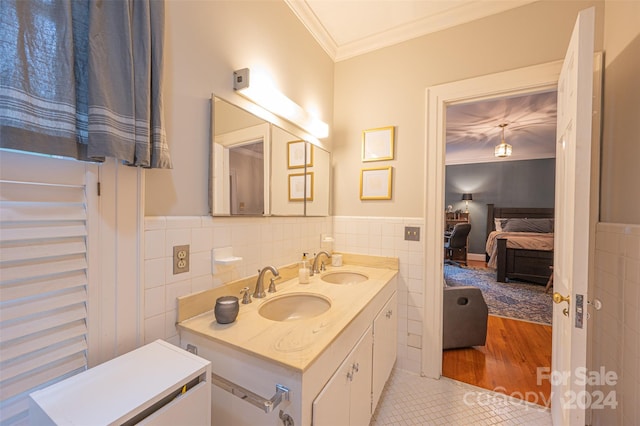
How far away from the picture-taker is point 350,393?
1.12 metres

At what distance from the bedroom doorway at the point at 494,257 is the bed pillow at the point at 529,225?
0.03 meters

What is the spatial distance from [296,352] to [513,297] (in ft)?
13.4

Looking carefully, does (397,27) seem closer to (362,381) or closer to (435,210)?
(435,210)

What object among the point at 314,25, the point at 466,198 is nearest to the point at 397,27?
the point at 314,25

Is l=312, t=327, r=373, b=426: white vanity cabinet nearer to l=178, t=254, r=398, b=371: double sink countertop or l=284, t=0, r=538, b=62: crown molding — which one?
l=178, t=254, r=398, b=371: double sink countertop

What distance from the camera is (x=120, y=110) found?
78 centimetres

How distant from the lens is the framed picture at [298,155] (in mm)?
1733

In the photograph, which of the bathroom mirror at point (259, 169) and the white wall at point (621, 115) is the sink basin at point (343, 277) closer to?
the bathroom mirror at point (259, 169)

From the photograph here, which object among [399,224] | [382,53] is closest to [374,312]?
[399,224]

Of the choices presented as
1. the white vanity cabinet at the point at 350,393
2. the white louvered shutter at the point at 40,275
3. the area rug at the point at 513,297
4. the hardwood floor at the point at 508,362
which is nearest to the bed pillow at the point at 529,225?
the area rug at the point at 513,297

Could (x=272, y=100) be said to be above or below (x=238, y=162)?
above

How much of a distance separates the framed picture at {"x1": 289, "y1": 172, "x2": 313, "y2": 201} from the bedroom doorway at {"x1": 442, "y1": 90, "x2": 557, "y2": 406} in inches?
50.2

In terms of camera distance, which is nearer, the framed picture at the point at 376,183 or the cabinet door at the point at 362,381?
the cabinet door at the point at 362,381

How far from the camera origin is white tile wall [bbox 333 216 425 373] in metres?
1.95
